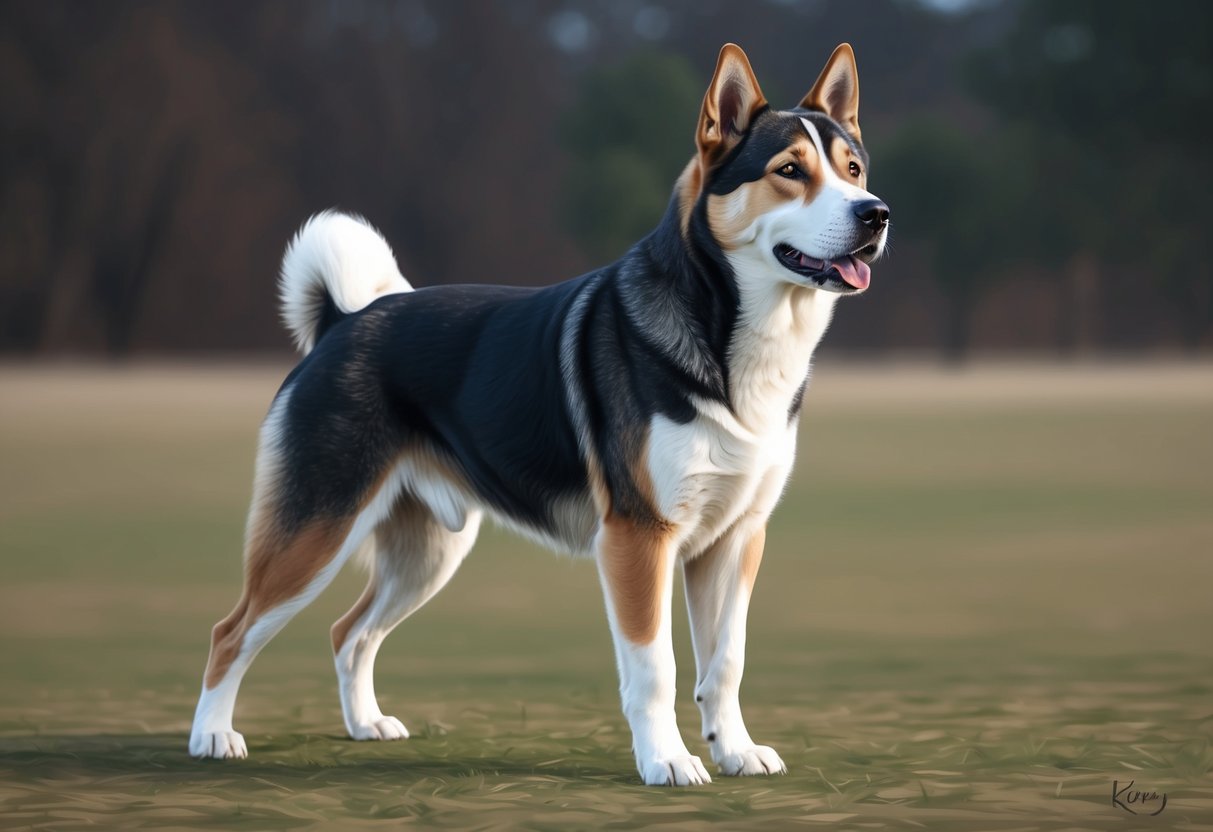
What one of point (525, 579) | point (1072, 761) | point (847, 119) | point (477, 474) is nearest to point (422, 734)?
point (477, 474)

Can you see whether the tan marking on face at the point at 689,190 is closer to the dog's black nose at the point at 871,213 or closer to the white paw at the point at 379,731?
the dog's black nose at the point at 871,213

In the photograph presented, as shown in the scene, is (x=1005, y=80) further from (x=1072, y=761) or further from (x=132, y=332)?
(x=1072, y=761)

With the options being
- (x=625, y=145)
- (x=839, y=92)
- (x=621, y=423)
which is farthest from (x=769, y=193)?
(x=625, y=145)

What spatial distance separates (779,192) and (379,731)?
2318mm

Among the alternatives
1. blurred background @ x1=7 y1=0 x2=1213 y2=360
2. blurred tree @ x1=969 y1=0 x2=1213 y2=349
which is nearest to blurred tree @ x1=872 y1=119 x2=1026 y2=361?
blurred background @ x1=7 y1=0 x2=1213 y2=360

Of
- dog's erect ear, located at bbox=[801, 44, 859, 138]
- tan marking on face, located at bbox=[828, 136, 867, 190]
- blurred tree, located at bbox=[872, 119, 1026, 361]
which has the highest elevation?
blurred tree, located at bbox=[872, 119, 1026, 361]

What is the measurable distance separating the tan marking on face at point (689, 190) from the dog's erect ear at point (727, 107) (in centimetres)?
7

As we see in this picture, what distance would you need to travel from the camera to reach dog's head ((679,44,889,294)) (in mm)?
4195

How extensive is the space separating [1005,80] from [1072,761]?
1537 inches

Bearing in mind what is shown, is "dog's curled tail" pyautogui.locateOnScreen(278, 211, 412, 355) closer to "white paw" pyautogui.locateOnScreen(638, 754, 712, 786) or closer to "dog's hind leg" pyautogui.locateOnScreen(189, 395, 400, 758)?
"dog's hind leg" pyautogui.locateOnScreen(189, 395, 400, 758)

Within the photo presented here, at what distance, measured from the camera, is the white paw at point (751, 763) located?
4531 mm

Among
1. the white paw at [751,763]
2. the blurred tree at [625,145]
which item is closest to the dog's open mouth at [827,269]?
the white paw at [751,763]

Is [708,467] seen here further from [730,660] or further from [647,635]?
[730,660]

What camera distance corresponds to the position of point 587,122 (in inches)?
1602
